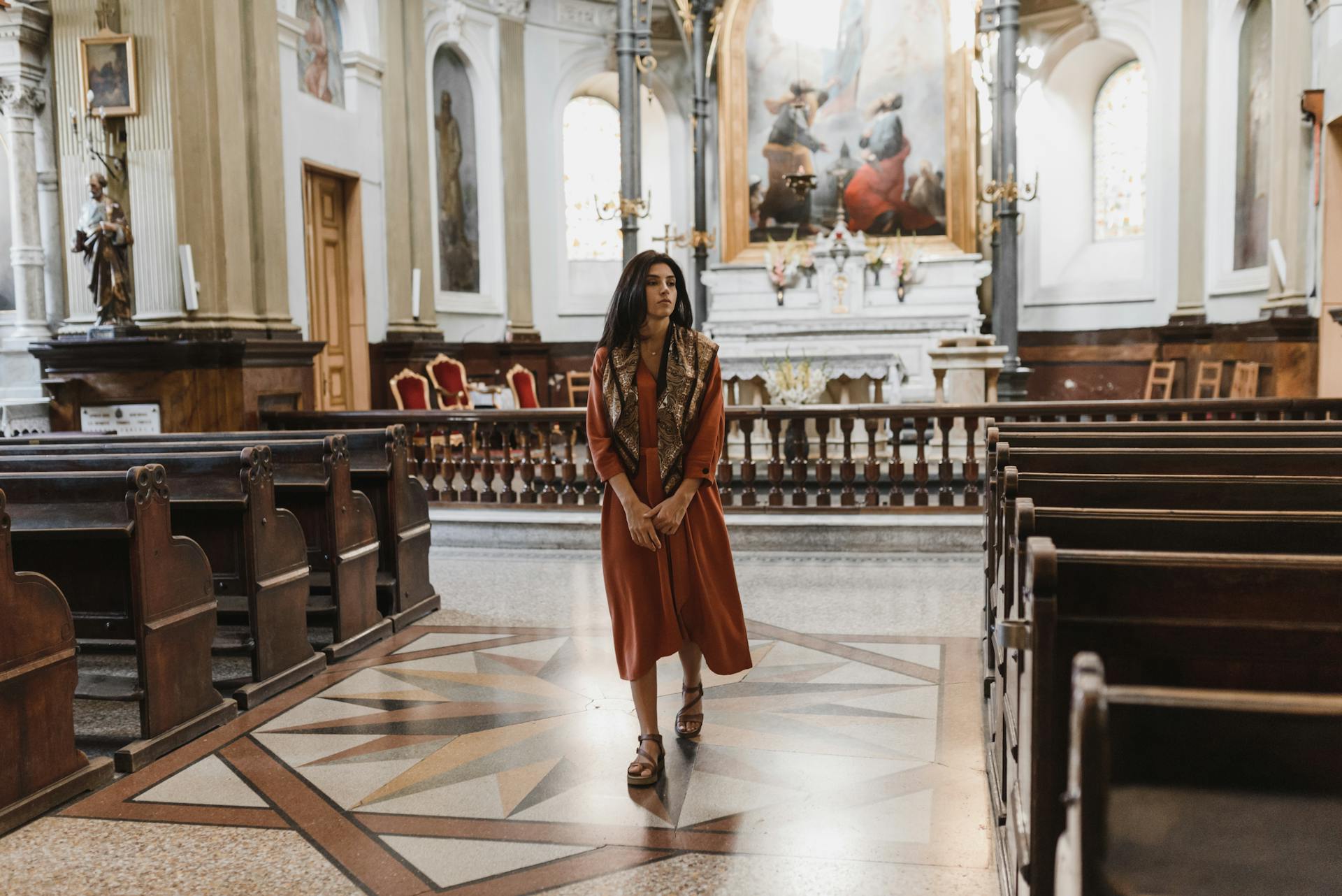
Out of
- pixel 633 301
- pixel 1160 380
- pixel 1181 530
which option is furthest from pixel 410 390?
pixel 1181 530

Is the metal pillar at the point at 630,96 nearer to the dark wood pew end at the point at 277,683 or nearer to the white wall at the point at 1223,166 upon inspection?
the white wall at the point at 1223,166

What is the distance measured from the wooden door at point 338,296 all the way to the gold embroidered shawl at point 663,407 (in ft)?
26.4

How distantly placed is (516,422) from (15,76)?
16.2 ft

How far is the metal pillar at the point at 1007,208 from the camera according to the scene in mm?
12422

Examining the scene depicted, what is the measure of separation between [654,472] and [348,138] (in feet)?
29.1

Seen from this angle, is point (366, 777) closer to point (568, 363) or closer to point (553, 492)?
point (553, 492)

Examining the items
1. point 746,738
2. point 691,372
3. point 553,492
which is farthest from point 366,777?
point 553,492

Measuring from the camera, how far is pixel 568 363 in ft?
47.9

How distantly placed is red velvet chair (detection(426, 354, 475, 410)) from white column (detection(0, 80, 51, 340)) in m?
3.61

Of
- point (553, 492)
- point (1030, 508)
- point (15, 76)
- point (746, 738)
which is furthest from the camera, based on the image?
point (15, 76)

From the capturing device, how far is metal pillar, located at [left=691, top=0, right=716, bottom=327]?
14297 millimetres

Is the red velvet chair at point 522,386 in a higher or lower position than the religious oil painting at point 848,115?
lower

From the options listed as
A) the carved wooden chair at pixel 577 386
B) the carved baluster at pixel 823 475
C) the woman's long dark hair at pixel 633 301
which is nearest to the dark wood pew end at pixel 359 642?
the woman's long dark hair at pixel 633 301

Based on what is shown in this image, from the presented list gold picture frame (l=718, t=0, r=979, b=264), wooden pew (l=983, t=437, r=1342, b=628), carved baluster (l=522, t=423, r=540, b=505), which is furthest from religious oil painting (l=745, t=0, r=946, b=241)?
wooden pew (l=983, t=437, r=1342, b=628)
